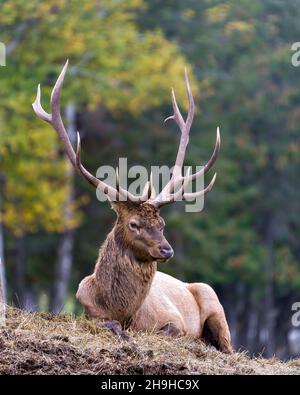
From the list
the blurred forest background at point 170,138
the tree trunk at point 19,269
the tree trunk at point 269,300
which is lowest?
the tree trunk at point 269,300

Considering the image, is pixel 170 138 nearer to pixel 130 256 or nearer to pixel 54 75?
pixel 54 75

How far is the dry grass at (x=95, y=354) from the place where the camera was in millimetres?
9477

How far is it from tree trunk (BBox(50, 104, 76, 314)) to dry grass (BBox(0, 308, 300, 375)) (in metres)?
Result: 19.9

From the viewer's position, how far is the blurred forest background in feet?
90.4

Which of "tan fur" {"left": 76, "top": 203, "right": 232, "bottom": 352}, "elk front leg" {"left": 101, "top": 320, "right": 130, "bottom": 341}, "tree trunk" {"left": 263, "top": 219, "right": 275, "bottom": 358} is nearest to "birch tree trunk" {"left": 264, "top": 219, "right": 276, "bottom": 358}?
"tree trunk" {"left": 263, "top": 219, "right": 275, "bottom": 358}

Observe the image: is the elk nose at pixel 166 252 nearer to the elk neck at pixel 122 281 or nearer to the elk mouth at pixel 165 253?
the elk mouth at pixel 165 253

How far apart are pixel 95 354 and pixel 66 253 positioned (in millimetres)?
24261

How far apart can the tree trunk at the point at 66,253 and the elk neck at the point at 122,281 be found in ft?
61.8

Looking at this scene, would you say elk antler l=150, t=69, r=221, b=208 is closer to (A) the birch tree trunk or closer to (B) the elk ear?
(B) the elk ear

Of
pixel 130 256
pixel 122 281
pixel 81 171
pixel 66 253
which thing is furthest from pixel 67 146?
pixel 66 253

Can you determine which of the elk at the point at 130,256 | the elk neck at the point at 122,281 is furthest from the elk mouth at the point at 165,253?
the elk neck at the point at 122,281

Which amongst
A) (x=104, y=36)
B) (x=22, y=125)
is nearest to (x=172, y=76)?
(x=104, y=36)

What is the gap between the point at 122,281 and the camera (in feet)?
38.3
